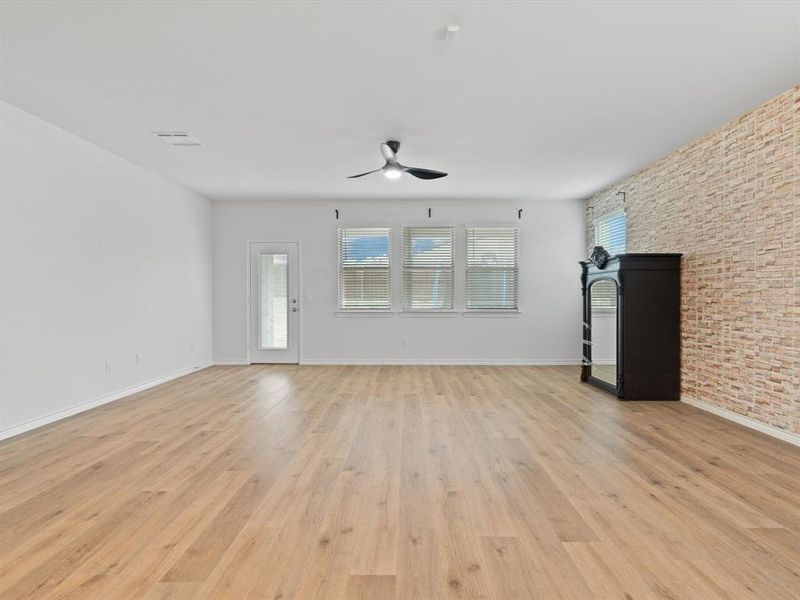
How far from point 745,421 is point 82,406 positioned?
624 cm

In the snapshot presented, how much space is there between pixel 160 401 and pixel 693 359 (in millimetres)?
5734

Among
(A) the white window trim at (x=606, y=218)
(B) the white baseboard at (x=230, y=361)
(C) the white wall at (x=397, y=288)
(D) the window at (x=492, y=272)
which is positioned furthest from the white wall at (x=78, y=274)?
(A) the white window trim at (x=606, y=218)

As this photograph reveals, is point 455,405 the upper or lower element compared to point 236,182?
lower

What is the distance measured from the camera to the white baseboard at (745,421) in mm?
3293

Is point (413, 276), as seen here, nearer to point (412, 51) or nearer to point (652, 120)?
point (652, 120)

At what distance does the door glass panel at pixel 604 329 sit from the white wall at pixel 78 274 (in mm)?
5693

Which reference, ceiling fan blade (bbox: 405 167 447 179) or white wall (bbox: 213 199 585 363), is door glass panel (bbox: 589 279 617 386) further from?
ceiling fan blade (bbox: 405 167 447 179)

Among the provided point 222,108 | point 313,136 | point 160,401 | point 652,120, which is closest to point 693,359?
point 652,120

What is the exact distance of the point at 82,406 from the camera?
425cm

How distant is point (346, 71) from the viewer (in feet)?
9.87

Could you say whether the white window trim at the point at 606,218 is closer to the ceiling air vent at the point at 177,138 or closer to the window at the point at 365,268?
the window at the point at 365,268

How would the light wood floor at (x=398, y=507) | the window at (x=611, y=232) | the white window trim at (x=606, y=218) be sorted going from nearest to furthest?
the light wood floor at (x=398, y=507), the white window trim at (x=606, y=218), the window at (x=611, y=232)

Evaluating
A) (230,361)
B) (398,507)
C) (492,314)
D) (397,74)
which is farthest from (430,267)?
(398,507)

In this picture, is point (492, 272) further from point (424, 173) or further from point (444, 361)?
point (424, 173)
